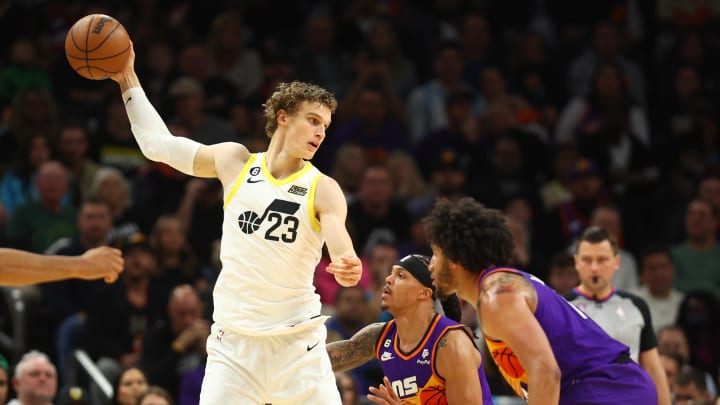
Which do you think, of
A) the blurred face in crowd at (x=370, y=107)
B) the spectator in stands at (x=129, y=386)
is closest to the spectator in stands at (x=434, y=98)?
the blurred face in crowd at (x=370, y=107)

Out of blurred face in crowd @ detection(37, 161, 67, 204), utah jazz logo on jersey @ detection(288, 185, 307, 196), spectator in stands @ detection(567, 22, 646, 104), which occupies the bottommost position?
utah jazz logo on jersey @ detection(288, 185, 307, 196)

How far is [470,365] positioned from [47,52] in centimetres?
900

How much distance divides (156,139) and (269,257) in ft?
3.74

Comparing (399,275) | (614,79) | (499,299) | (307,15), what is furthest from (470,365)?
(307,15)

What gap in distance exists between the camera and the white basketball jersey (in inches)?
254

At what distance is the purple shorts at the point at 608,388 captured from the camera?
5.82 meters

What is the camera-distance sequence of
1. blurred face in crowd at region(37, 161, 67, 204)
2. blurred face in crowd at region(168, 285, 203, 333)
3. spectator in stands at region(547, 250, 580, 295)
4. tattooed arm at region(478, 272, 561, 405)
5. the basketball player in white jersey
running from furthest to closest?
blurred face in crowd at region(37, 161, 67, 204), spectator in stands at region(547, 250, 580, 295), blurred face in crowd at region(168, 285, 203, 333), the basketball player in white jersey, tattooed arm at region(478, 272, 561, 405)

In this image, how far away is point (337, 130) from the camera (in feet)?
45.0

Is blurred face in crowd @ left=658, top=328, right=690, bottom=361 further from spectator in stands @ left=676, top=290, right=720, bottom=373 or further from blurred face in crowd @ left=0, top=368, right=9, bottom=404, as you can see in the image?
blurred face in crowd @ left=0, top=368, right=9, bottom=404

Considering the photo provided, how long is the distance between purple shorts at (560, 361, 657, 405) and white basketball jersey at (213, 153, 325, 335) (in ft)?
5.23

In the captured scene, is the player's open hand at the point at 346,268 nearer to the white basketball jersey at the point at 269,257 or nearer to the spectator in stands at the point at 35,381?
the white basketball jersey at the point at 269,257

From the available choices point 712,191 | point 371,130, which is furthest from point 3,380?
point 712,191

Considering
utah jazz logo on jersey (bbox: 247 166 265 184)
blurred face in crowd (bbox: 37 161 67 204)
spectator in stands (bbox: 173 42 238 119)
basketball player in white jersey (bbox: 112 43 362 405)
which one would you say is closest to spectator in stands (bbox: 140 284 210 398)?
blurred face in crowd (bbox: 37 161 67 204)

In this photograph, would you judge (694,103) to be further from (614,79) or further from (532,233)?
(532,233)
